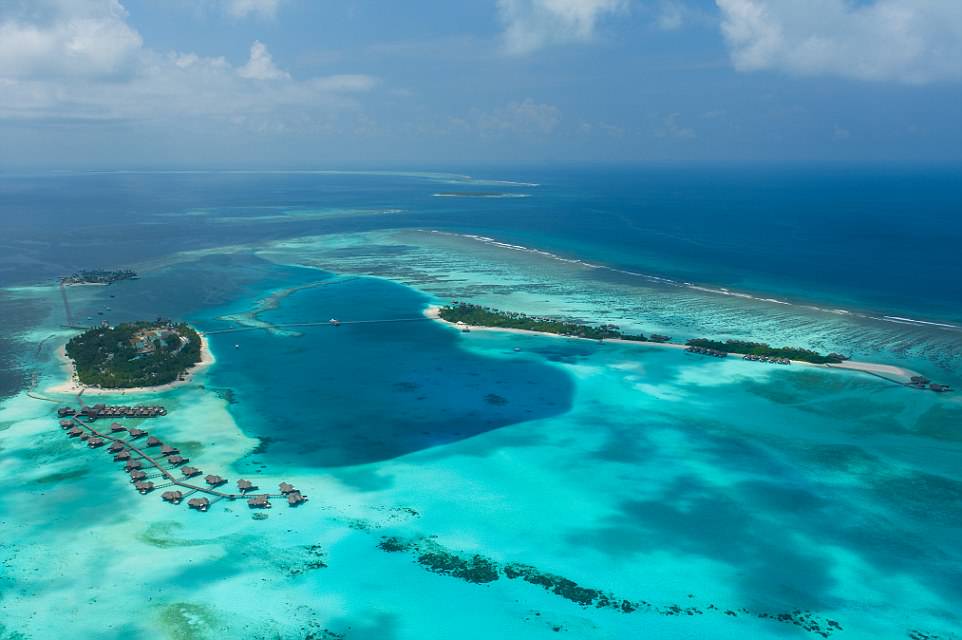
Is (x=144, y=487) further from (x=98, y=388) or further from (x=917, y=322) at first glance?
(x=917, y=322)

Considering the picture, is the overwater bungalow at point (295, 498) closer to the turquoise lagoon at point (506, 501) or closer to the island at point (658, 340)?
the turquoise lagoon at point (506, 501)

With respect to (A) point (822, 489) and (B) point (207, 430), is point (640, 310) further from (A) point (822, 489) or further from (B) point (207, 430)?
(B) point (207, 430)

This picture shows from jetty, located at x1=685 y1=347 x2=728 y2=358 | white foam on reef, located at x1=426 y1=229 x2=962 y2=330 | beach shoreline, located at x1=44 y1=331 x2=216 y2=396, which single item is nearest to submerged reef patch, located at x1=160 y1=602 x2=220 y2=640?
beach shoreline, located at x1=44 y1=331 x2=216 y2=396

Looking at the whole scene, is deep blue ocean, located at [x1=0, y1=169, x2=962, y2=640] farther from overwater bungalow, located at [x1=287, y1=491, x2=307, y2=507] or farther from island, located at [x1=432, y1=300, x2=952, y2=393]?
island, located at [x1=432, y1=300, x2=952, y2=393]

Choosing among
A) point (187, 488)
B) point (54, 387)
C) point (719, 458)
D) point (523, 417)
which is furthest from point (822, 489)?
point (54, 387)

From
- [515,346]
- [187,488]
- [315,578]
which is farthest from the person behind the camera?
[515,346]

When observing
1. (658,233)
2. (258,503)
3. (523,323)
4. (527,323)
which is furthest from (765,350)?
(658,233)
